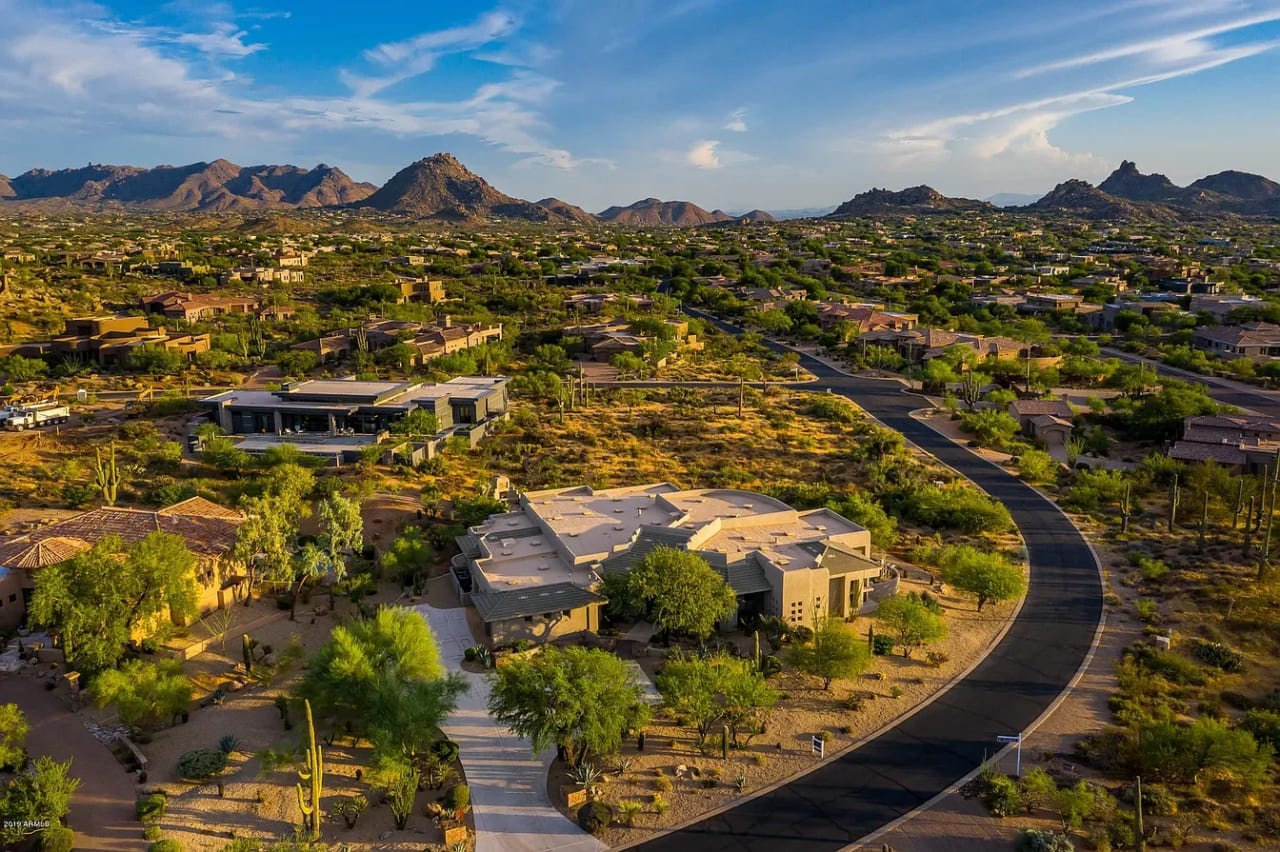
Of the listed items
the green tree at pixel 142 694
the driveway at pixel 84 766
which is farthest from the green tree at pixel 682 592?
the driveway at pixel 84 766

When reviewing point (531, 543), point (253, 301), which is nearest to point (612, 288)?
point (253, 301)

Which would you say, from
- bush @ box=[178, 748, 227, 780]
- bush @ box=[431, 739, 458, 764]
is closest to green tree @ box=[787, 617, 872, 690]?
bush @ box=[431, 739, 458, 764]

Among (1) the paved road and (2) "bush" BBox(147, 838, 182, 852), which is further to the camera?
(1) the paved road

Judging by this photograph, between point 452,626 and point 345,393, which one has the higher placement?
point 345,393

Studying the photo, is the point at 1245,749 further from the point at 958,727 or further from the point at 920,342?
the point at 920,342

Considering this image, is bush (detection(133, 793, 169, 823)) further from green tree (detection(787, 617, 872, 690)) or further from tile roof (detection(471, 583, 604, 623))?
green tree (detection(787, 617, 872, 690))

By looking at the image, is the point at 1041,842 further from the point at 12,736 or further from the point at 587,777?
the point at 12,736
